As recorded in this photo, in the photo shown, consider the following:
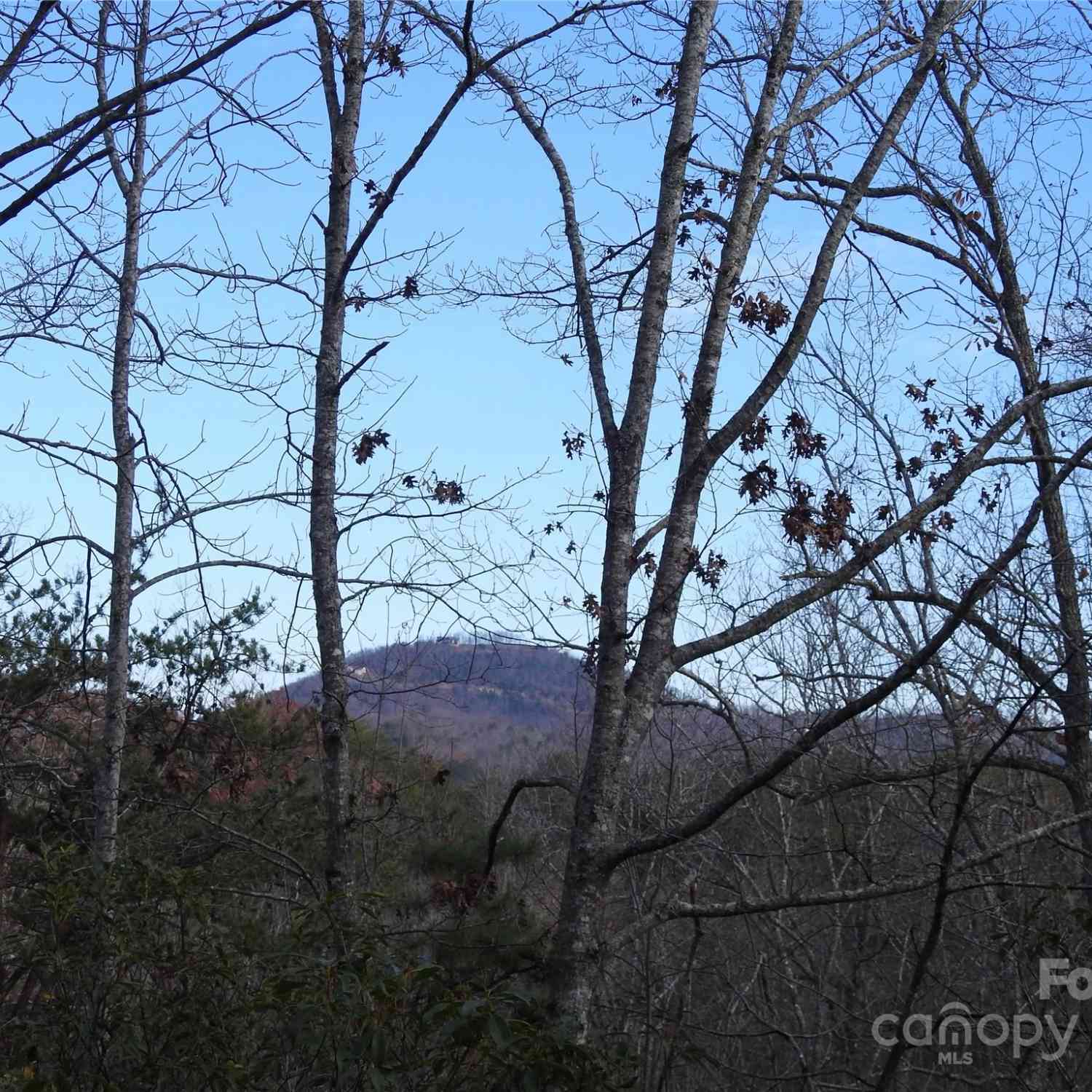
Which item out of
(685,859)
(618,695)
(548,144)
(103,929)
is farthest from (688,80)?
(685,859)

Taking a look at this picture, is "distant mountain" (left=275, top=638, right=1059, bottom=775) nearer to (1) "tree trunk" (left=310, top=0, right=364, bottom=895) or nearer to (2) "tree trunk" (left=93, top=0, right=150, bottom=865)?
(1) "tree trunk" (left=310, top=0, right=364, bottom=895)

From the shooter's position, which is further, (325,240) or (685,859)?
(685,859)

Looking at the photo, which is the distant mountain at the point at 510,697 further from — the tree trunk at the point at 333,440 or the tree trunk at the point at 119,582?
the tree trunk at the point at 119,582

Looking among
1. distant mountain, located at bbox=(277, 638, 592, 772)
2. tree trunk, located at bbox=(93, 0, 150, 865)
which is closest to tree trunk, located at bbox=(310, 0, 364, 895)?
distant mountain, located at bbox=(277, 638, 592, 772)

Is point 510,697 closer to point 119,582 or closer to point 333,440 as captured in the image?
point 333,440

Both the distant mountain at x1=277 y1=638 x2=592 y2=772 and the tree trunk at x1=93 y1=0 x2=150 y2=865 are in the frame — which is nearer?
the distant mountain at x1=277 y1=638 x2=592 y2=772

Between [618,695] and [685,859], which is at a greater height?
[618,695]

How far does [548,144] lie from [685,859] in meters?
7.18

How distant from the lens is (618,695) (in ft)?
14.9

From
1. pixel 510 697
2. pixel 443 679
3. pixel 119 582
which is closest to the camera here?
pixel 443 679

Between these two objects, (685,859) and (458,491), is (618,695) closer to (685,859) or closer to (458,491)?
(458,491)

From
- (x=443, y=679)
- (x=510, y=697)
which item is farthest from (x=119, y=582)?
(x=443, y=679)

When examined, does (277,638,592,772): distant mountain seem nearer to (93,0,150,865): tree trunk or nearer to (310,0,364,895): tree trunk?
(310,0,364,895): tree trunk

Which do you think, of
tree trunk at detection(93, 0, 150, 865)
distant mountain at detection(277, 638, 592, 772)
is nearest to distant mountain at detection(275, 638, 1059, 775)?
distant mountain at detection(277, 638, 592, 772)
